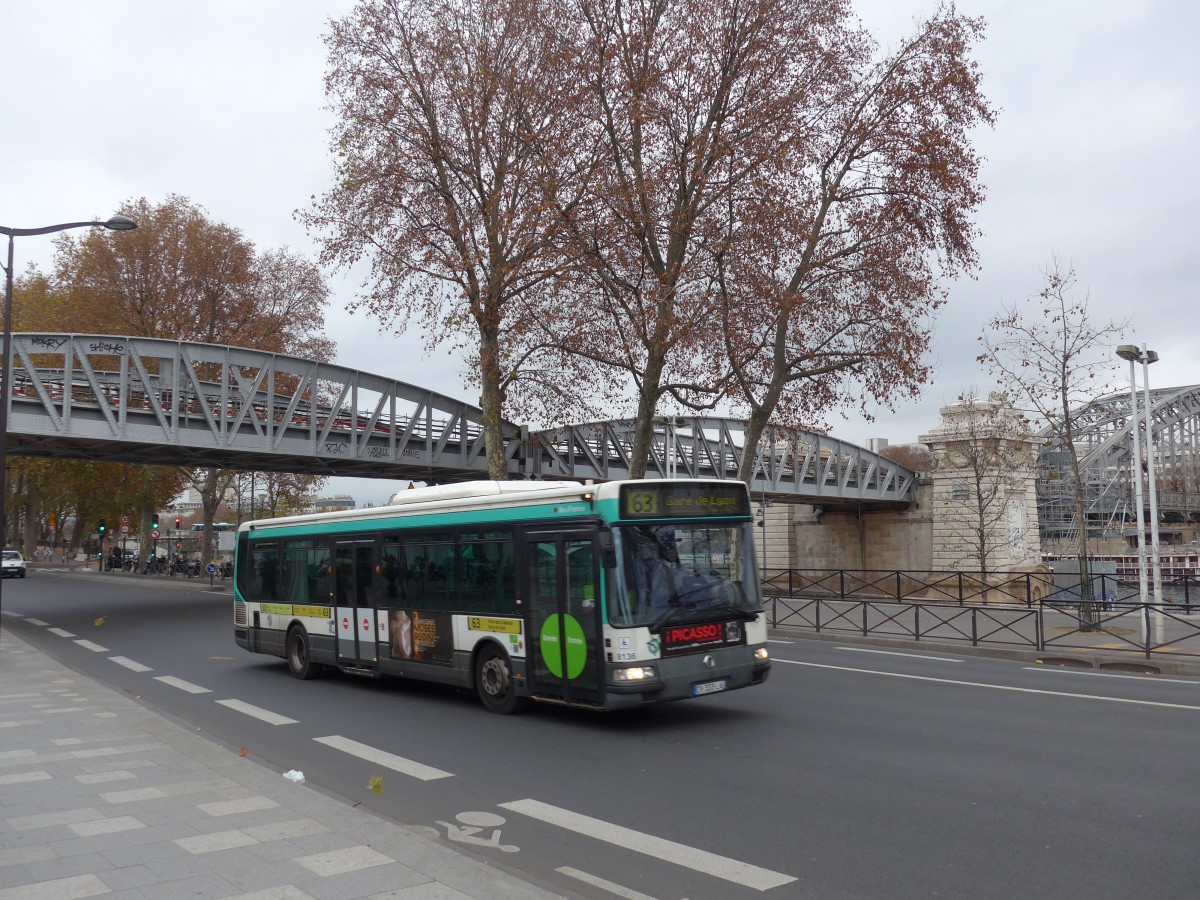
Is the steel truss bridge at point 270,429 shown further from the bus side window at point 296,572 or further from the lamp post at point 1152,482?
the bus side window at point 296,572

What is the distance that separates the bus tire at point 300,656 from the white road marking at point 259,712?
2.22 metres

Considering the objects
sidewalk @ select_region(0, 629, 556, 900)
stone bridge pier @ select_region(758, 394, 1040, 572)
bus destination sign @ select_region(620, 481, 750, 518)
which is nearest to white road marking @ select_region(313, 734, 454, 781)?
sidewalk @ select_region(0, 629, 556, 900)

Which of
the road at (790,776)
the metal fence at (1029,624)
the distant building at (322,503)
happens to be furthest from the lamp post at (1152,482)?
the distant building at (322,503)

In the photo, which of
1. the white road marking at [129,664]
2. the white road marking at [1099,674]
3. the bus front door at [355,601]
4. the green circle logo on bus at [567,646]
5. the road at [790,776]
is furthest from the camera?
the white road marking at [129,664]

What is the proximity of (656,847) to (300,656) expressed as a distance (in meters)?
10.3

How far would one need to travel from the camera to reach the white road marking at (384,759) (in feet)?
27.8

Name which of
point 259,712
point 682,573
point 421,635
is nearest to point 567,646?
point 682,573

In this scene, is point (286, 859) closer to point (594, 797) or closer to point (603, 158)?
point (594, 797)

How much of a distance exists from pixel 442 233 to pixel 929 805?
26.4m

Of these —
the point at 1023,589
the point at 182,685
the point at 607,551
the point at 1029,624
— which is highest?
the point at 607,551

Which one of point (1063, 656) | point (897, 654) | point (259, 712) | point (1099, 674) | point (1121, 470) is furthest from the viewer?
point (1121, 470)

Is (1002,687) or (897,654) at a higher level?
(1002,687)

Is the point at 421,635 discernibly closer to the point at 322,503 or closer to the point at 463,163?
the point at 463,163

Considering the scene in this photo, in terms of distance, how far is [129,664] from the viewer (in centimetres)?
1709
